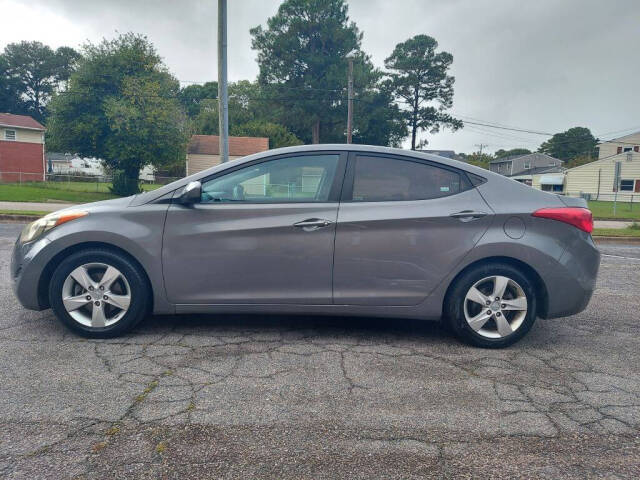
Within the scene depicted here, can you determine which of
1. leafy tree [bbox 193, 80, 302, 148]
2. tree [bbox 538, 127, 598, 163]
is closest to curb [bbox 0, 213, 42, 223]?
leafy tree [bbox 193, 80, 302, 148]

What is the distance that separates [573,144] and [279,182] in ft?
307

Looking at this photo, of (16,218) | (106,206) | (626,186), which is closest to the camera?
(106,206)

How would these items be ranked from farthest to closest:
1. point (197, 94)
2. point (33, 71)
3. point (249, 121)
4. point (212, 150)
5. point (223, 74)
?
point (197, 94)
point (33, 71)
point (249, 121)
point (212, 150)
point (223, 74)

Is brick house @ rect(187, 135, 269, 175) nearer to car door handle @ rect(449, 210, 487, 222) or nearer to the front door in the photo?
the front door

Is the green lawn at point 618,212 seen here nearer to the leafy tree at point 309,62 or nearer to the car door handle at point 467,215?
the car door handle at point 467,215

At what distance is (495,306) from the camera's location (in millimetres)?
3820

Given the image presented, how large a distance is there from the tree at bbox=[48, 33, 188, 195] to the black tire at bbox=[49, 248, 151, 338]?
82.5ft

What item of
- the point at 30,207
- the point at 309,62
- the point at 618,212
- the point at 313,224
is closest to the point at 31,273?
the point at 313,224

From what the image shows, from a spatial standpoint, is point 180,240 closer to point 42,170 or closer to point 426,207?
point 426,207

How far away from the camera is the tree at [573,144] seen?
83375mm

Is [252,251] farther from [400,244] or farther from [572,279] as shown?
[572,279]

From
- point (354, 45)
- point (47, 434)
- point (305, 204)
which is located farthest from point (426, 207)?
point (354, 45)

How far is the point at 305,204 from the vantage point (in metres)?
3.89

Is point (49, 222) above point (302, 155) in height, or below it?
below
